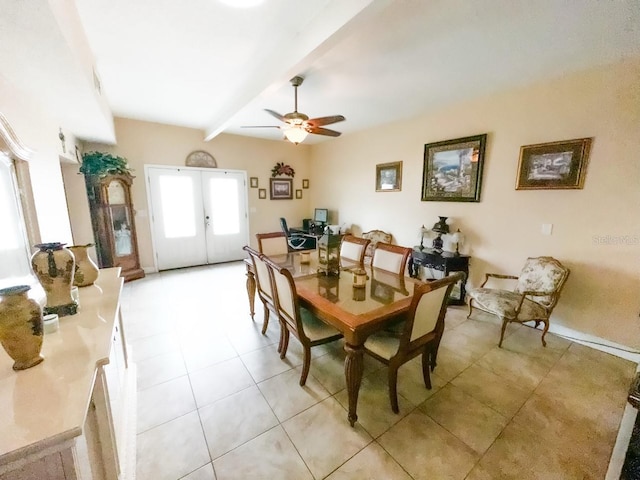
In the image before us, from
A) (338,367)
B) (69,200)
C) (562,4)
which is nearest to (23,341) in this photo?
(338,367)

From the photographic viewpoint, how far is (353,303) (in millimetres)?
1749

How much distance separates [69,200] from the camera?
3.66m

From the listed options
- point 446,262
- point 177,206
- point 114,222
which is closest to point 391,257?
point 446,262

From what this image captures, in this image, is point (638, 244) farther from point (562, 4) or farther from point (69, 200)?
point (69, 200)

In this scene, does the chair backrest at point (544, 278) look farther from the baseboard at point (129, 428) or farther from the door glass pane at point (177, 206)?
the door glass pane at point (177, 206)

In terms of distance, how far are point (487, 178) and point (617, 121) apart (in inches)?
43.3

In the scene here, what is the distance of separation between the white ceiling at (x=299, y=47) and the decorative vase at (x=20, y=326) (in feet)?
4.28

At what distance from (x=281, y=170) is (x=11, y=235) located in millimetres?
4641

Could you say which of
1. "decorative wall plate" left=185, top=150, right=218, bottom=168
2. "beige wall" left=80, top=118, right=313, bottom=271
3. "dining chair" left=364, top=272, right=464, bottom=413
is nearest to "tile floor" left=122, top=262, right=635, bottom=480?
"dining chair" left=364, top=272, right=464, bottom=413

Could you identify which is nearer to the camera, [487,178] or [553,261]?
[553,261]

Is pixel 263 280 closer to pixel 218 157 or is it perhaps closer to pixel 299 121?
pixel 299 121

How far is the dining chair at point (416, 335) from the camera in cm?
152

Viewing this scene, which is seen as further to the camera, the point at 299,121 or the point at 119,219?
the point at 119,219

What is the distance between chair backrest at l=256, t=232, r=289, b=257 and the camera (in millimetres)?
3073
